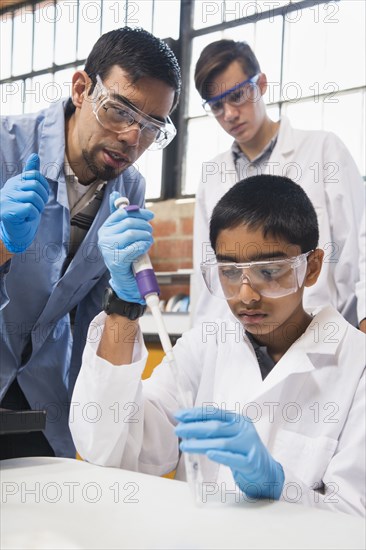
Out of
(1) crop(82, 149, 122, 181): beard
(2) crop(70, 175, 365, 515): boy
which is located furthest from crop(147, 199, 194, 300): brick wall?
(2) crop(70, 175, 365, 515): boy

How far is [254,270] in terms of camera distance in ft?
4.16

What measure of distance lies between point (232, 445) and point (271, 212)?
1.90 feet

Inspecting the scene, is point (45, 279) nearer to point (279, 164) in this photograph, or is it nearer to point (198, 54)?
point (279, 164)

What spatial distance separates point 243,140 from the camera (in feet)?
7.28

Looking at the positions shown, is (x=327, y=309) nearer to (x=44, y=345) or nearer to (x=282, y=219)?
(x=282, y=219)

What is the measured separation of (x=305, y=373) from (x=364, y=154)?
81.2 inches

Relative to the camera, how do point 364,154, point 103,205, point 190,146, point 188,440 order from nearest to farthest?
point 188,440
point 103,205
point 364,154
point 190,146

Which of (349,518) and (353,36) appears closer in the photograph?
(349,518)

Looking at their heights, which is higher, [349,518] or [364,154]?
[364,154]

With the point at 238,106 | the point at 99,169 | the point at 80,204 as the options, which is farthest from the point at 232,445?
the point at 238,106

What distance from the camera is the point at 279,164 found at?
2221mm

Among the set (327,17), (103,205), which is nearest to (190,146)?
(327,17)

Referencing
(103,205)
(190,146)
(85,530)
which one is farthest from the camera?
(190,146)

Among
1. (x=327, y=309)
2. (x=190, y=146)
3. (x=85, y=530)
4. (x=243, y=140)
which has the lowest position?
(x=85, y=530)
